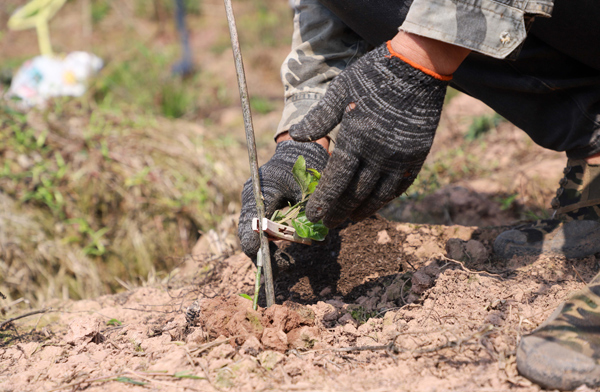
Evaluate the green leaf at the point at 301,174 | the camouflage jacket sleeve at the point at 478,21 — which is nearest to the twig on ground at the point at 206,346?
the green leaf at the point at 301,174

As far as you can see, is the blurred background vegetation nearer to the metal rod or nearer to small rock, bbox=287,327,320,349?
the metal rod

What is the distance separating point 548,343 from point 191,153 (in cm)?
280

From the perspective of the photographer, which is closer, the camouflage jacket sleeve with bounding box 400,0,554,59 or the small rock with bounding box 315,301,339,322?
the camouflage jacket sleeve with bounding box 400,0,554,59

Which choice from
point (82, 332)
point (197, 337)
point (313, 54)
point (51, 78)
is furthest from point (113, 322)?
point (51, 78)

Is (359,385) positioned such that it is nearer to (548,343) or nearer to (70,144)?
(548,343)

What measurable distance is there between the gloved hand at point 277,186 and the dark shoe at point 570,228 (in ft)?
2.80

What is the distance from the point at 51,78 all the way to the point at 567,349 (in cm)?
441

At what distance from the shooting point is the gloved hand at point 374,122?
1.24m

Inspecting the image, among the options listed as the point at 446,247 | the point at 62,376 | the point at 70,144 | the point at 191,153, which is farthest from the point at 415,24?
the point at 70,144

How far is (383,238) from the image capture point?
Result: 6.36 ft

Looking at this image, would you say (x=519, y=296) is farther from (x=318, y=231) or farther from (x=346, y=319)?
(x=318, y=231)

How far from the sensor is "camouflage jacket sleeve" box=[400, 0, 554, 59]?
117 centimetres

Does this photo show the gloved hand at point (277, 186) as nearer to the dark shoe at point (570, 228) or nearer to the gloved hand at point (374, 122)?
the gloved hand at point (374, 122)

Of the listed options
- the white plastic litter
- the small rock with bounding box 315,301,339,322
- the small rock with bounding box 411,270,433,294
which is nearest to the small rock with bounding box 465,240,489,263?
the small rock with bounding box 411,270,433,294
